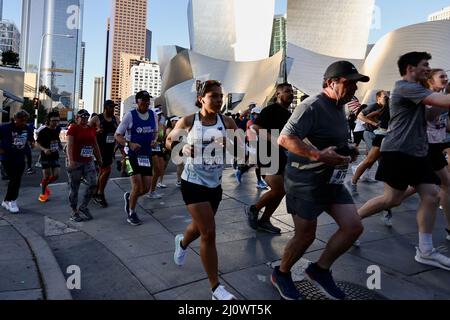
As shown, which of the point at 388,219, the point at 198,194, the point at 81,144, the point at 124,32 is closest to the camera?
the point at 198,194

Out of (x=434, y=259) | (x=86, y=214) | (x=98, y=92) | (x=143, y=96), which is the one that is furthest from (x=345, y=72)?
(x=98, y=92)

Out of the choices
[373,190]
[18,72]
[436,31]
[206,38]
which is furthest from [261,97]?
[373,190]

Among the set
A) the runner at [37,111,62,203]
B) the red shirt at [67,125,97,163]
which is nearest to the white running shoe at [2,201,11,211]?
the runner at [37,111,62,203]

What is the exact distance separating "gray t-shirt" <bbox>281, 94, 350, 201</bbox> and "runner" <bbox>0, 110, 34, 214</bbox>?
5.11 m

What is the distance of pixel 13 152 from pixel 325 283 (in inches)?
218

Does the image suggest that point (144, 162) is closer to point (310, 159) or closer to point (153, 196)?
point (153, 196)

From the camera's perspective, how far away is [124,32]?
134 metres

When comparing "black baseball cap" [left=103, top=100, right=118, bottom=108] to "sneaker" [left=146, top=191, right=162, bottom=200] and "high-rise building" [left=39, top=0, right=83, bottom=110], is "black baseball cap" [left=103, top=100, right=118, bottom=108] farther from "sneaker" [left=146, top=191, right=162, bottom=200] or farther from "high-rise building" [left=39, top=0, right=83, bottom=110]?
"high-rise building" [left=39, top=0, right=83, bottom=110]

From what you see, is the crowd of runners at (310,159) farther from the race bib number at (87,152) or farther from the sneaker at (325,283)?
the race bib number at (87,152)

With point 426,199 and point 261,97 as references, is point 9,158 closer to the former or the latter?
point 426,199

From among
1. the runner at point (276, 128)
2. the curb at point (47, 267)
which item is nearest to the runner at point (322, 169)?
the runner at point (276, 128)

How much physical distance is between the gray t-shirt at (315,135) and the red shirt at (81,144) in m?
3.94

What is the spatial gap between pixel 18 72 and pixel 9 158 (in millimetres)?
39683

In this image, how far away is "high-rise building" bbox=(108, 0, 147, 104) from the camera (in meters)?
126
